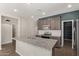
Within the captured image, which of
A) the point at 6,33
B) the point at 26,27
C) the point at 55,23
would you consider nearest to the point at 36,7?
the point at 55,23

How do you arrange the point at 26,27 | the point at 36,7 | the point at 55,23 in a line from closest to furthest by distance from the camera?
the point at 36,7
the point at 55,23
the point at 26,27

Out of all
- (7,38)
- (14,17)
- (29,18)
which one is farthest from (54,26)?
(7,38)

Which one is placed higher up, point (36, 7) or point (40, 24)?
point (36, 7)

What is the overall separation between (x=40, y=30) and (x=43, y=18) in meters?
1.11

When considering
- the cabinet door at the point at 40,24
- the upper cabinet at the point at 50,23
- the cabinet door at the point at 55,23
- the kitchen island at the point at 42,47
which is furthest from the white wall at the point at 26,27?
the kitchen island at the point at 42,47

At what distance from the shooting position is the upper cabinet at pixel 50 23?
561cm

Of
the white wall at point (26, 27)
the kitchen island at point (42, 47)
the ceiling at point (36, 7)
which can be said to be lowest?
the kitchen island at point (42, 47)

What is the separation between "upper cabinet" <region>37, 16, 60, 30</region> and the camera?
561cm

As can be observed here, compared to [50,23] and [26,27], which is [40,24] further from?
[26,27]

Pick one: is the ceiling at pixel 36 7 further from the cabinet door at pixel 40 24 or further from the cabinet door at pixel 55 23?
the cabinet door at pixel 40 24

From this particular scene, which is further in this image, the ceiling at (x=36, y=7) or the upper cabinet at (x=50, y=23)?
the upper cabinet at (x=50, y=23)

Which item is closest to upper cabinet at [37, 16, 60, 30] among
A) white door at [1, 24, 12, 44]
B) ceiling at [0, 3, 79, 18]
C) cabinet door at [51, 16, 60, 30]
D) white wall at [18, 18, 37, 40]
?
cabinet door at [51, 16, 60, 30]

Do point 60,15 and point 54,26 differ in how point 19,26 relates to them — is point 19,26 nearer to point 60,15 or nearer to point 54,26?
point 54,26

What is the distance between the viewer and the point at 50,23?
609cm
